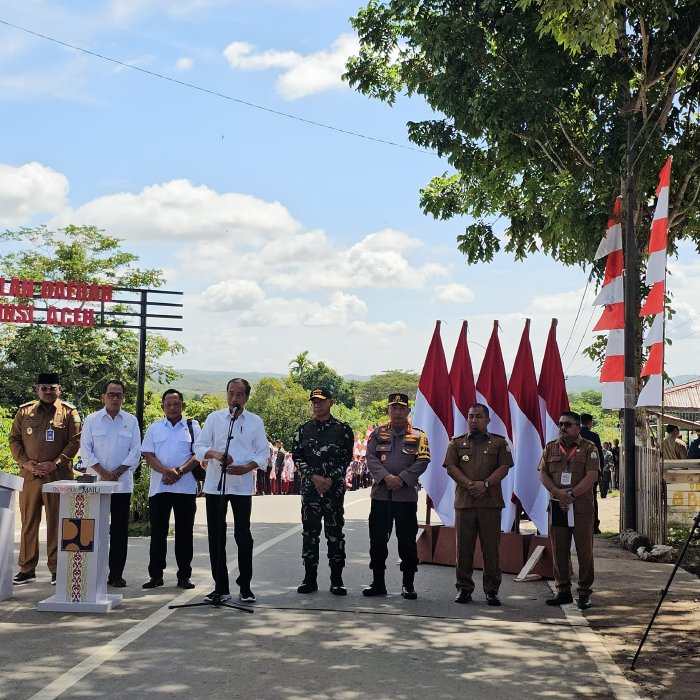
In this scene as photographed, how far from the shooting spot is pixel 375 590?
9969mm

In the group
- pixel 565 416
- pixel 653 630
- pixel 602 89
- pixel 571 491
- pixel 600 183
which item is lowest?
pixel 653 630

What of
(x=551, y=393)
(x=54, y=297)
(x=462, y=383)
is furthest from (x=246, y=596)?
(x=54, y=297)

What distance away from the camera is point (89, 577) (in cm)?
875

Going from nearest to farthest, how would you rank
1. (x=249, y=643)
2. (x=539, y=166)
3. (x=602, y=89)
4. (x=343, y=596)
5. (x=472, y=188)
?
(x=249, y=643) → (x=343, y=596) → (x=602, y=89) → (x=539, y=166) → (x=472, y=188)

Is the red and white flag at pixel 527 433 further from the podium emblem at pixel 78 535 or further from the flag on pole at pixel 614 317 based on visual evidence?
the podium emblem at pixel 78 535

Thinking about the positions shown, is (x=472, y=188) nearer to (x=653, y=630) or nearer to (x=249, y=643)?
(x=653, y=630)

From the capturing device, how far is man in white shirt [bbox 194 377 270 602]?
9328 mm

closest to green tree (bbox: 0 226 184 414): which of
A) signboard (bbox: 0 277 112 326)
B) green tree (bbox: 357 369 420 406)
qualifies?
signboard (bbox: 0 277 112 326)

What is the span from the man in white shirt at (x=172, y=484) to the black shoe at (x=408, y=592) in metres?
2.09

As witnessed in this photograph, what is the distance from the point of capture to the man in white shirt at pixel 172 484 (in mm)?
10164

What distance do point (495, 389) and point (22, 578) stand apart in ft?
20.3

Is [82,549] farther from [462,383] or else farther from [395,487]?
[462,383]

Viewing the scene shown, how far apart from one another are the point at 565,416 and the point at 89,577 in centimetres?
470

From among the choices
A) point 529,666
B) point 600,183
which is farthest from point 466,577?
point 600,183
